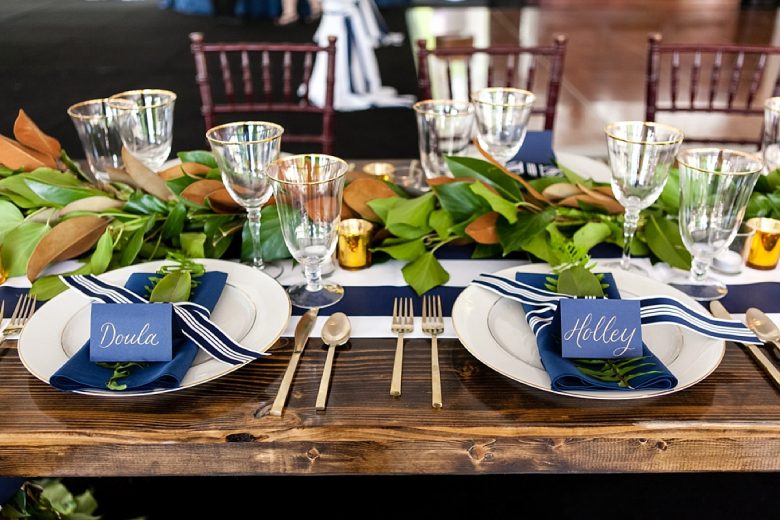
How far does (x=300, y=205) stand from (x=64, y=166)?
0.63 meters

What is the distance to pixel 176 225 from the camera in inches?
37.3

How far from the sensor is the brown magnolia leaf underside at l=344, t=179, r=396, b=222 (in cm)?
98

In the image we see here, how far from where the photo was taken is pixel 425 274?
890 millimetres

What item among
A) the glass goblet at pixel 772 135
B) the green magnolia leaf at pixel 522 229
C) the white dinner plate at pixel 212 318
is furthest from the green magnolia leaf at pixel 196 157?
the glass goblet at pixel 772 135

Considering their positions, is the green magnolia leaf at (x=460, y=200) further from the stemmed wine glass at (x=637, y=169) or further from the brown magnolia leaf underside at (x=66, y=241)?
the brown magnolia leaf underside at (x=66, y=241)

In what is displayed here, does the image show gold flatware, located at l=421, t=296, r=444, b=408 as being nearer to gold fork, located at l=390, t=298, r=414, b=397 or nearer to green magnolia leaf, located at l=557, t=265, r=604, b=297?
gold fork, located at l=390, t=298, r=414, b=397

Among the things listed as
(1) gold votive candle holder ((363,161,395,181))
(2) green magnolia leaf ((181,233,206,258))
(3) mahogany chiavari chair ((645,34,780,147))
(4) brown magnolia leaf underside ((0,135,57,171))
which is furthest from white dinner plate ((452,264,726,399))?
(3) mahogany chiavari chair ((645,34,780,147))

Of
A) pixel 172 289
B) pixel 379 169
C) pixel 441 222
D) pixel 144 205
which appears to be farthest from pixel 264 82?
pixel 172 289

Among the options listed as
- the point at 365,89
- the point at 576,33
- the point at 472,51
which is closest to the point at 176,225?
the point at 472,51

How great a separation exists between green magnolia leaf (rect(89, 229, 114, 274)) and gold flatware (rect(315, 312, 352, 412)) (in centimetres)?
32

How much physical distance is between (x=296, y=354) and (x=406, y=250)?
0.87 ft

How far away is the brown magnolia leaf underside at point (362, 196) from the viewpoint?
38.7 inches

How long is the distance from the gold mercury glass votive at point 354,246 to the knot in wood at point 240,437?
0.36 meters

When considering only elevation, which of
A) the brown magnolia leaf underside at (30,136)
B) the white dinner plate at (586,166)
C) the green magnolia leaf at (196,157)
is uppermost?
the brown magnolia leaf underside at (30,136)
